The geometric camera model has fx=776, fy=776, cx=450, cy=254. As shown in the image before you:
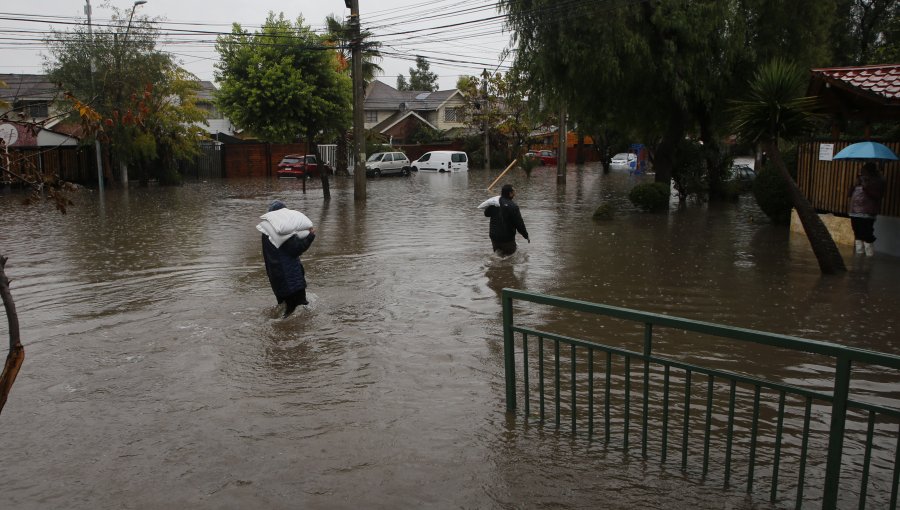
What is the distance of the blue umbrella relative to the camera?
11.8 m

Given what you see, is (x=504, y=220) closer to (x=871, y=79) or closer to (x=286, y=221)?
(x=286, y=221)

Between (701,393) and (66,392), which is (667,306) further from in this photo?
(66,392)

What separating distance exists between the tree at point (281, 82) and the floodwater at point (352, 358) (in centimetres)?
1782

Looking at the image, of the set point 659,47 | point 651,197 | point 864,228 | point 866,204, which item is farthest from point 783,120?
point 651,197

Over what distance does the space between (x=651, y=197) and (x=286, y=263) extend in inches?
566

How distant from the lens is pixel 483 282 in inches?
443

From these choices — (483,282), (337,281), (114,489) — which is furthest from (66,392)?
(483,282)

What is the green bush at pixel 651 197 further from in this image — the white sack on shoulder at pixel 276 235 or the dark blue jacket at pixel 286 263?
the white sack on shoulder at pixel 276 235

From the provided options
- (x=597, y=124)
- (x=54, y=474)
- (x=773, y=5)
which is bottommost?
(x=54, y=474)

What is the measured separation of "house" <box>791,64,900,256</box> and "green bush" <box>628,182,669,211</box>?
5.59m

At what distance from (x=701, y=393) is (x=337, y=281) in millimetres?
6514

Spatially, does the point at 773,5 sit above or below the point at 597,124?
above

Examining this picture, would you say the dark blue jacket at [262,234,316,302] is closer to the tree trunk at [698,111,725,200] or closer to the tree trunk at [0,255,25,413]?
the tree trunk at [0,255,25,413]

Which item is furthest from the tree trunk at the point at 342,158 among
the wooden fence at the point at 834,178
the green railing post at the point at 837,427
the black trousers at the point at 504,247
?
the green railing post at the point at 837,427
